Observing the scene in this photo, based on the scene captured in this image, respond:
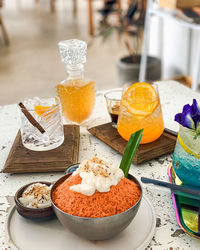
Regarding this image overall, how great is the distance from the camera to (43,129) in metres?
0.83

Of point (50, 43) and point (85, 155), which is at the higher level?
point (85, 155)

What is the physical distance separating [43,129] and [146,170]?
0.85 feet

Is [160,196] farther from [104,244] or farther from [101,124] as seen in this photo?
[101,124]

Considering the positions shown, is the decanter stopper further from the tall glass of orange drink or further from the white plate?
the white plate

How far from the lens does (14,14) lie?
236 inches

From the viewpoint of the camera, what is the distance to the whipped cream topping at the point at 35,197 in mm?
631

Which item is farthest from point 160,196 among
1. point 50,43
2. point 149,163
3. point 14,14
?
point 14,14

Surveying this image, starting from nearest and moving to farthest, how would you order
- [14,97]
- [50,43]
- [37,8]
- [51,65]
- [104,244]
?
[104,244], [14,97], [51,65], [50,43], [37,8]

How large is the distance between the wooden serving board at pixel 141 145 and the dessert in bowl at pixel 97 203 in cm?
23

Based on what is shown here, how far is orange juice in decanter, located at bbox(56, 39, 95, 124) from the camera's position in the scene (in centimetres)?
98

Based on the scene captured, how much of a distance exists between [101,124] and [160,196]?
35 cm

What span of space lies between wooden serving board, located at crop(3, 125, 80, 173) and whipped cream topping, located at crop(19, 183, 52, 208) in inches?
5.1

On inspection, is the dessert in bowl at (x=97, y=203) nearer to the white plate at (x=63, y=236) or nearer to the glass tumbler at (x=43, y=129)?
the white plate at (x=63, y=236)

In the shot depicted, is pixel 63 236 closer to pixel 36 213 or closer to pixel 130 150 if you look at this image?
pixel 36 213
